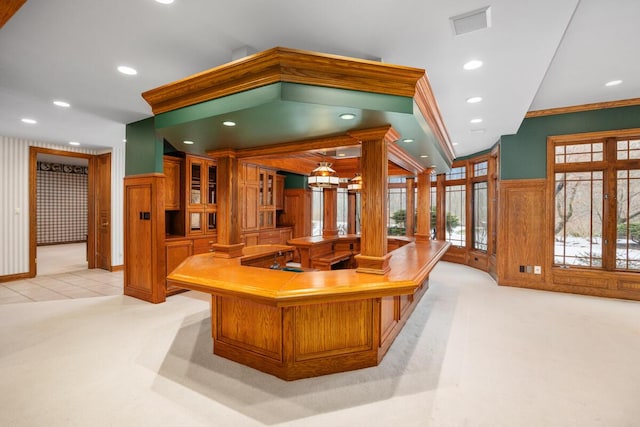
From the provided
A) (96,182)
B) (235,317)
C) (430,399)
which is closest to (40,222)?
(96,182)

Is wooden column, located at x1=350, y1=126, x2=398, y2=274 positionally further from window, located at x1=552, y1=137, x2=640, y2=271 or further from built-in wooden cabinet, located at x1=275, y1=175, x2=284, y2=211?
built-in wooden cabinet, located at x1=275, y1=175, x2=284, y2=211

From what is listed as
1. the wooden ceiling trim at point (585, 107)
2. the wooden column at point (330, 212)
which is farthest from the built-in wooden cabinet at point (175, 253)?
the wooden ceiling trim at point (585, 107)

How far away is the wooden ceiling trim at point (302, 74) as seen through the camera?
6.01ft

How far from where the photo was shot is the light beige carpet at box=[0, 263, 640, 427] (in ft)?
6.37

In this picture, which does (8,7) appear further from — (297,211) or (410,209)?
(410,209)

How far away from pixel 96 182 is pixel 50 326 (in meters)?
4.11

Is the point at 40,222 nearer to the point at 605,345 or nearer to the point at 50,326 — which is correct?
the point at 50,326

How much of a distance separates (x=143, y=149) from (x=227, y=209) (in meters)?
1.85

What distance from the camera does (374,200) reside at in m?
2.52

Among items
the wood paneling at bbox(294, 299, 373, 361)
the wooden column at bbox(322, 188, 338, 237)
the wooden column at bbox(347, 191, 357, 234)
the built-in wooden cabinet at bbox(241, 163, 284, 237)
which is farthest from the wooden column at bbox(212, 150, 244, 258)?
the wooden column at bbox(347, 191, 357, 234)

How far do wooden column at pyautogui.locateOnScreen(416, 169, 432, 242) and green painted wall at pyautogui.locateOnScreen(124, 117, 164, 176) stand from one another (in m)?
4.16

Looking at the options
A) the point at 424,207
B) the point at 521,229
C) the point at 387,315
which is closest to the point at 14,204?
the point at 387,315

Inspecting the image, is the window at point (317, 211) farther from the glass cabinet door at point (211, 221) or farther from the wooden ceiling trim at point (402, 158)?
the wooden ceiling trim at point (402, 158)

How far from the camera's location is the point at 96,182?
21.1 ft
